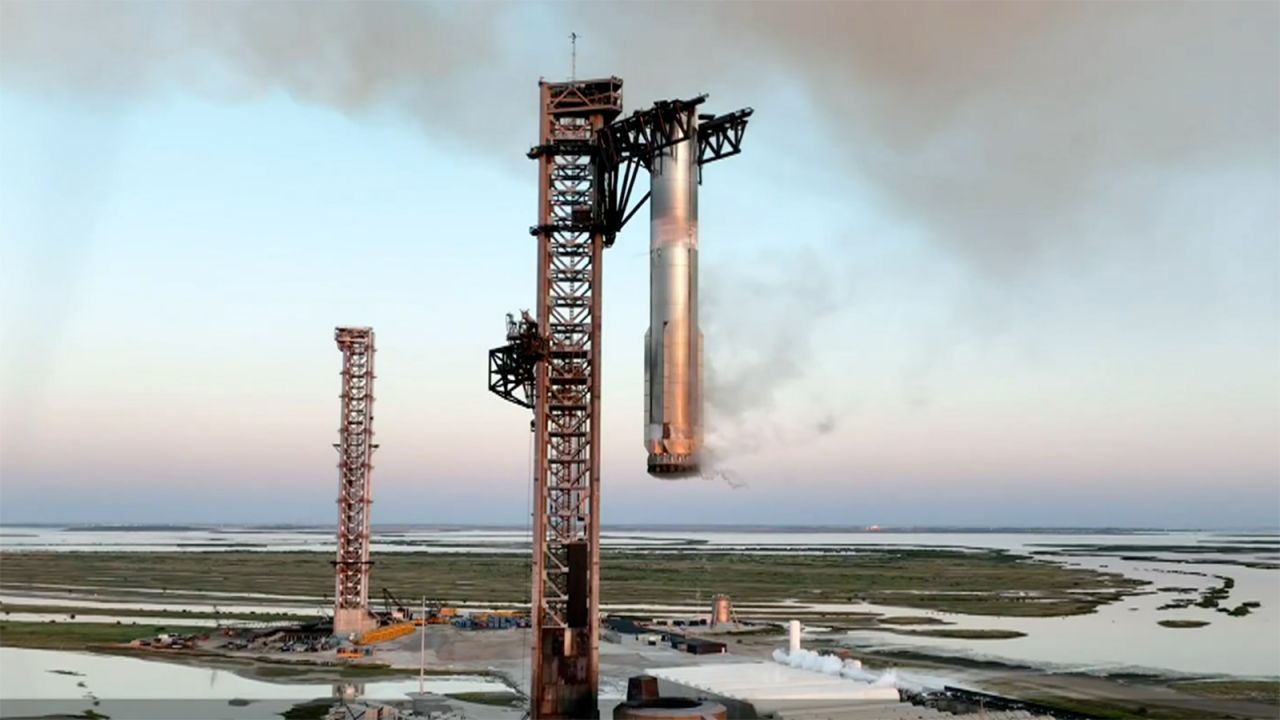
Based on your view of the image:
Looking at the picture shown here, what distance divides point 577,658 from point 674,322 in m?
14.3

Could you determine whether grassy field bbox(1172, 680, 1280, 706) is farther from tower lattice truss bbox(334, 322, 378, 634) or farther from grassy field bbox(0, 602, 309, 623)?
grassy field bbox(0, 602, 309, 623)

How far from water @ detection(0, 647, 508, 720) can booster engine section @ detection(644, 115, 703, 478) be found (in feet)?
80.4

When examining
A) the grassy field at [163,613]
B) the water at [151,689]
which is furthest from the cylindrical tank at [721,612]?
the grassy field at [163,613]

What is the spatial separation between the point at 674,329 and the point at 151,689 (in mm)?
37344

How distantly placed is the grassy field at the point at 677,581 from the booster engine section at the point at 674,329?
78252mm

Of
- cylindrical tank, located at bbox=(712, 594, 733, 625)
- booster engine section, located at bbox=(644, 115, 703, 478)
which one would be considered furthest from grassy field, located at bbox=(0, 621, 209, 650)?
booster engine section, located at bbox=(644, 115, 703, 478)

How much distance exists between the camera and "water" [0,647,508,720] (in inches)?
2195

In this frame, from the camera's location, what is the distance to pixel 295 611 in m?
109

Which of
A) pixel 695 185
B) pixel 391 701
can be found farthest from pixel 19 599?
pixel 695 185

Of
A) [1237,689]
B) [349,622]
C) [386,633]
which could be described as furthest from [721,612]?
[1237,689]

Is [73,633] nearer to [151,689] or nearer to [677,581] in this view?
[151,689]

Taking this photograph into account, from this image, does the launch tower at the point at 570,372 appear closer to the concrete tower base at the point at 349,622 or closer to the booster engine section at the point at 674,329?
the booster engine section at the point at 674,329

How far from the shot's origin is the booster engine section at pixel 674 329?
45000 millimetres

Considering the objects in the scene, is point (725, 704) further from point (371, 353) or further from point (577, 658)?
point (371, 353)
